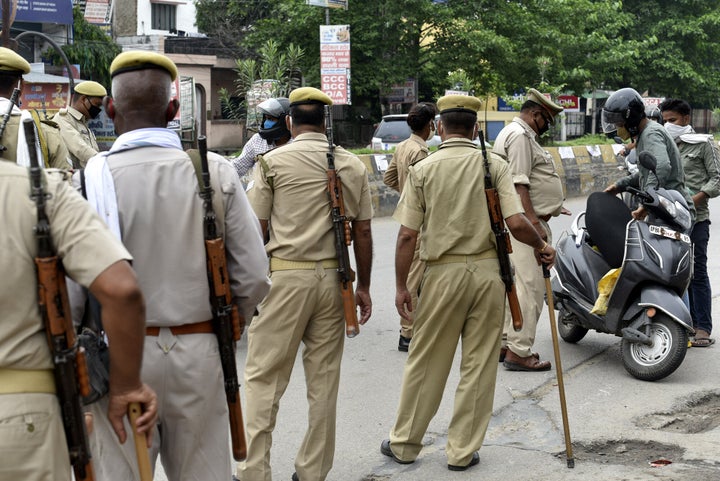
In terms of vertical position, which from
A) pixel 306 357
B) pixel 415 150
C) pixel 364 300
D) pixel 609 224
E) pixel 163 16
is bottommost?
pixel 306 357

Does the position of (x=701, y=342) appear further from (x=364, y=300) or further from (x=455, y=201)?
(x=364, y=300)

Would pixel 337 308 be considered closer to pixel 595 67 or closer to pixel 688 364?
pixel 688 364

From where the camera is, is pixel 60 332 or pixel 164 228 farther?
pixel 164 228

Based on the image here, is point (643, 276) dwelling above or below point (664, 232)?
below

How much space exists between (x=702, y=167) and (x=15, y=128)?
205 inches

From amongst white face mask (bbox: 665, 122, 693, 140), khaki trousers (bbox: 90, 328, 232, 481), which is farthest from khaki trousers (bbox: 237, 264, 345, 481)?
white face mask (bbox: 665, 122, 693, 140)

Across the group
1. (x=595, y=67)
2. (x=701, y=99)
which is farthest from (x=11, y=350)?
(x=701, y=99)

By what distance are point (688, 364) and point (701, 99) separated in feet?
119

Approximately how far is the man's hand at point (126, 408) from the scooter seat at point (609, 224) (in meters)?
4.61

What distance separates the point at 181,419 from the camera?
3.14m

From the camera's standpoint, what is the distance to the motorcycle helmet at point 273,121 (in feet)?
19.7

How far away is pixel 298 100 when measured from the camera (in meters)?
4.67

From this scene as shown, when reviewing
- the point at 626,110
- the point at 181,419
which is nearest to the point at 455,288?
the point at 181,419

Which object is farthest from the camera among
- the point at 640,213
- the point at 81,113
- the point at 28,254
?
the point at 81,113
